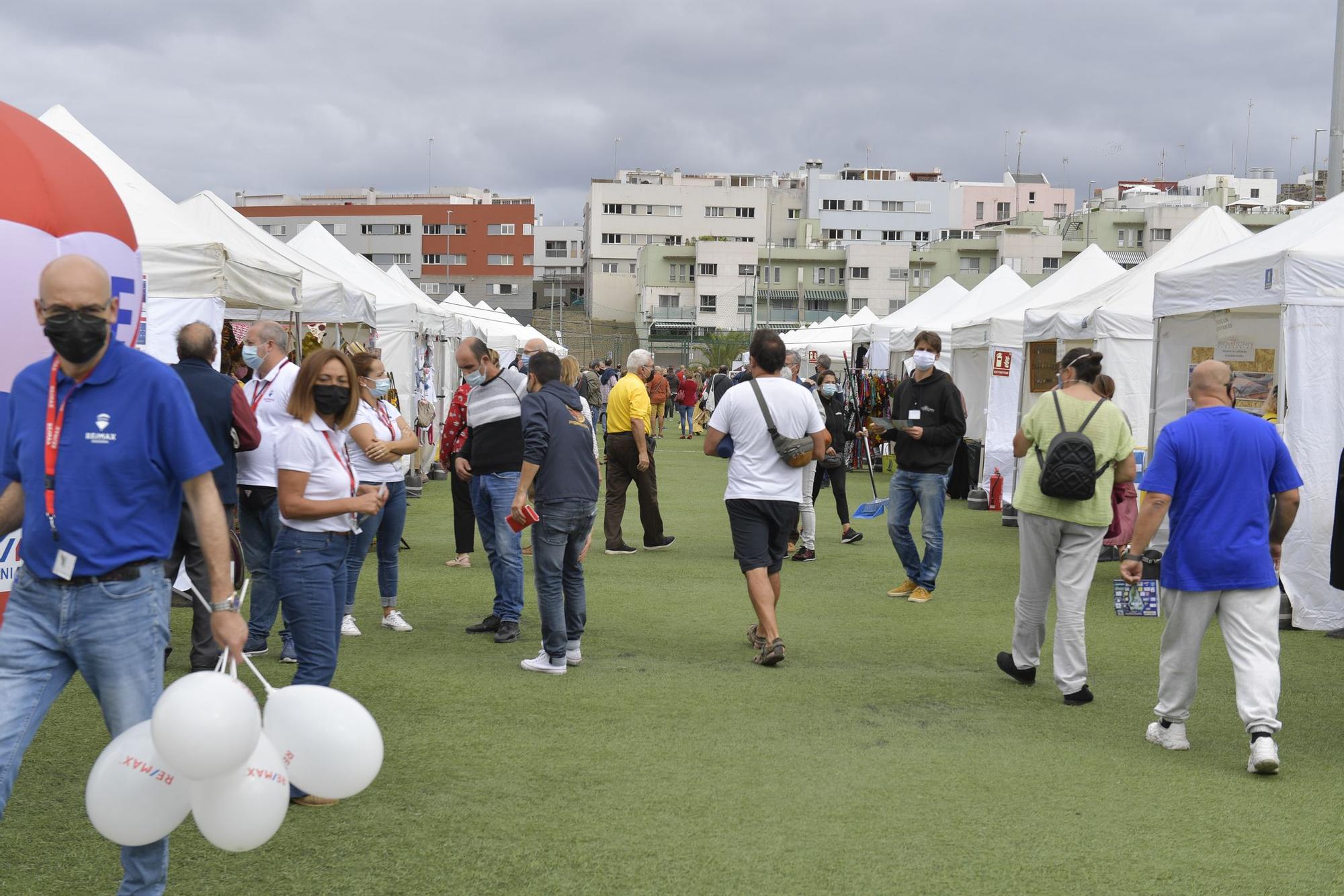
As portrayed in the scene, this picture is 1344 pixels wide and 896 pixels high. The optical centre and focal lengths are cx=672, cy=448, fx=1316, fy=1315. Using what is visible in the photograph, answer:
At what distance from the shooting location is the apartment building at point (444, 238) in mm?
99188

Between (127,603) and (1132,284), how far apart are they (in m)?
12.9

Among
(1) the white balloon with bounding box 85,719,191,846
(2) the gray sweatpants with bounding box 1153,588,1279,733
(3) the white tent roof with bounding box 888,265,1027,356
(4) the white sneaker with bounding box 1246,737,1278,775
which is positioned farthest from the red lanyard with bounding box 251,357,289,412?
(3) the white tent roof with bounding box 888,265,1027,356

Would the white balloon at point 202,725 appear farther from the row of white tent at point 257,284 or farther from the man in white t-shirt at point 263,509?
the row of white tent at point 257,284

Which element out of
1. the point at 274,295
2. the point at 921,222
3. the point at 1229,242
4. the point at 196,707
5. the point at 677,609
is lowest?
the point at 677,609

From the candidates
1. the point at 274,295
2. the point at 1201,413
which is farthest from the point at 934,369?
the point at 274,295

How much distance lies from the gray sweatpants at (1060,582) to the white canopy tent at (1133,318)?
721 cm

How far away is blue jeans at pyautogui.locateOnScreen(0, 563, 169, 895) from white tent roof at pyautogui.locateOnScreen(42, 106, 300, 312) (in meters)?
6.34

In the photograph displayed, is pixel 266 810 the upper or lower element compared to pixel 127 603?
lower

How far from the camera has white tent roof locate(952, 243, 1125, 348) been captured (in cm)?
1739

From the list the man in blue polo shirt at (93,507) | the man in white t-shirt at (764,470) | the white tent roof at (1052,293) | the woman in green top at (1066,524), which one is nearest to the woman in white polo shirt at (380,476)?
the man in white t-shirt at (764,470)

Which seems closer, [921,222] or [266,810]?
[266,810]

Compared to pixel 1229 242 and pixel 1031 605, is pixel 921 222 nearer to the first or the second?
pixel 1229 242

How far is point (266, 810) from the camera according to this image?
3492 millimetres

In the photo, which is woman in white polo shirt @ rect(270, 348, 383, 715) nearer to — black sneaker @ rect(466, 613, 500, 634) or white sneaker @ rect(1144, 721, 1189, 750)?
black sneaker @ rect(466, 613, 500, 634)
